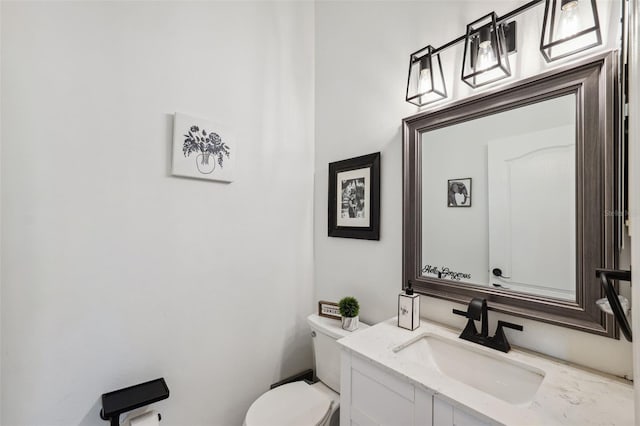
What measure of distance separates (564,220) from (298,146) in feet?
4.51

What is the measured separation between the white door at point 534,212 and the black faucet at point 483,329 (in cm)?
12

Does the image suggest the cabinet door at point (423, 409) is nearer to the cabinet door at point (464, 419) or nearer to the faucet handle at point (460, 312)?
the cabinet door at point (464, 419)

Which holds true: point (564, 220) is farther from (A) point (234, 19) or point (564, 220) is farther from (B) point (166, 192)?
(A) point (234, 19)

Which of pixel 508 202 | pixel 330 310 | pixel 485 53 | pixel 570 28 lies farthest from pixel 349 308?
pixel 570 28

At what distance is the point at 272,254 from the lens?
1.68 metres

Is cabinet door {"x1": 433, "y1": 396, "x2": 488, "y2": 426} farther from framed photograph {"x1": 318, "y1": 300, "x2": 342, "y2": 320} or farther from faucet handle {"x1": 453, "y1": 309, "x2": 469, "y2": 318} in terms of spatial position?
framed photograph {"x1": 318, "y1": 300, "x2": 342, "y2": 320}

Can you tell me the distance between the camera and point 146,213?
49.7 inches

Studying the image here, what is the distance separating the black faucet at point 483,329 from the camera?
98 cm

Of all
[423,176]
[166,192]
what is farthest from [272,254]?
[423,176]

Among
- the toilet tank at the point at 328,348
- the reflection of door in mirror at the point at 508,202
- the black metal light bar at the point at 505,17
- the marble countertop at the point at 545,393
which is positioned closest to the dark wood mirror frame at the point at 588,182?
the reflection of door in mirror at the point at 508,202

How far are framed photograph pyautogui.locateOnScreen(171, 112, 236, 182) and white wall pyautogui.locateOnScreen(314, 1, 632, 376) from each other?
2.05 feet

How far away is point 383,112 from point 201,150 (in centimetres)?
94

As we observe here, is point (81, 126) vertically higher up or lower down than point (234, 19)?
lower down

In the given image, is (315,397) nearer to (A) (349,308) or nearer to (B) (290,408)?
(B) (290,408)
